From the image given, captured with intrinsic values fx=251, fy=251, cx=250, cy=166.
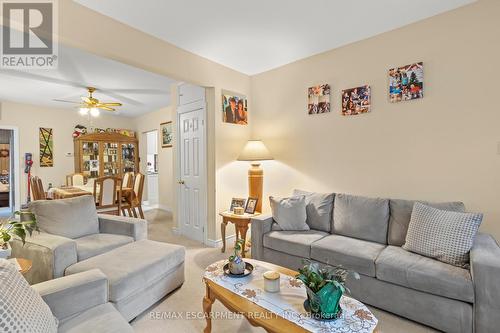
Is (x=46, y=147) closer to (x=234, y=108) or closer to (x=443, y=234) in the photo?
(x=234, y=108)

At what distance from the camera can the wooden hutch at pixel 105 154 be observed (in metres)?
6.23

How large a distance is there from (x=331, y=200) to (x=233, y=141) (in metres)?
1.65

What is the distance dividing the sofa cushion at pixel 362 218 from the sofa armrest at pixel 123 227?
2122 mm

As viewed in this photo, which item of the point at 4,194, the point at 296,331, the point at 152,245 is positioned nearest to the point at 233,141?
the point at 152,245

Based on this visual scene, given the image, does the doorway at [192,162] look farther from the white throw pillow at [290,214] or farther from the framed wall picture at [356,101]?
the framed wall picture at [356,101]

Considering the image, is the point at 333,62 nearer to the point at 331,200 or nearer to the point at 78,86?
the point at 331,200

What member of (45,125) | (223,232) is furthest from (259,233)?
(45,125)

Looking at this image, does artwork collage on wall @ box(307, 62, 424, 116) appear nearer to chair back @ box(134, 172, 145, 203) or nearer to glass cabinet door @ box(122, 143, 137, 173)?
chair back @ box(134, 172, 145, 203)

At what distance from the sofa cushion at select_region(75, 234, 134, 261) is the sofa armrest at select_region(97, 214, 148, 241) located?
73 mm

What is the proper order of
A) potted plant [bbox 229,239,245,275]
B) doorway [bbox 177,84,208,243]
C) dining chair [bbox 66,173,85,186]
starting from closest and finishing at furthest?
1. potted plant [bbox 229,239,245,275]
2. doorway [bbox 177,84,208,243]
3. dining chair [bbox 66,173,85,186]

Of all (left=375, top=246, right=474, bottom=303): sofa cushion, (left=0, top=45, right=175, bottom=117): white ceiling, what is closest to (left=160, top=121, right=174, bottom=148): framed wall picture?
(left=0, top=45, right=175, bottom=117): white ceiling

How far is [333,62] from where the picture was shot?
3137 millimetres

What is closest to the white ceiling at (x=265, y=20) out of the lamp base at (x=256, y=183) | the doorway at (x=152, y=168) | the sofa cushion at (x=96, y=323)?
the lamp base at (x=256, y=183)

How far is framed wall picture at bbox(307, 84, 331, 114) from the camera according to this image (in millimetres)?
3186
